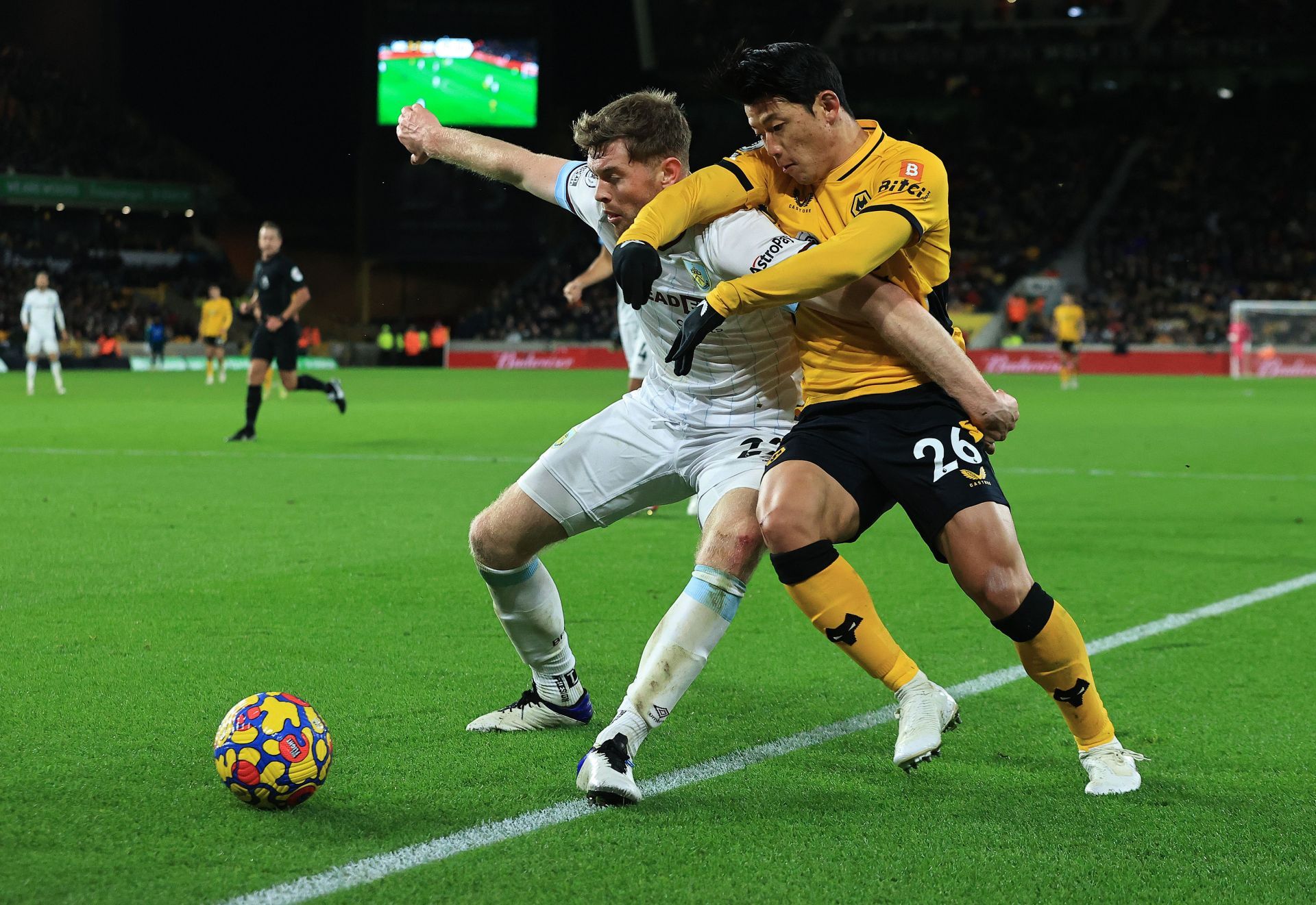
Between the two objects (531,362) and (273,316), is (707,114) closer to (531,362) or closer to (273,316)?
(531,362)

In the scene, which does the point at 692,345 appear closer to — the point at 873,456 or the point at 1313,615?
the point at 873,456

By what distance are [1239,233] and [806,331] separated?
40049 mm

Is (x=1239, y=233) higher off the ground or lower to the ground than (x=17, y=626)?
higher

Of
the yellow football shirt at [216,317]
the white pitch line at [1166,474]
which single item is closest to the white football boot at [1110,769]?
the white pitch line at [1166,474]

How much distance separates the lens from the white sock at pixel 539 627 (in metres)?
4.34

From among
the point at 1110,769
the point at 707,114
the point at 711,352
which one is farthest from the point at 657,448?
the point at 707,114

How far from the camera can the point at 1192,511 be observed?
1002cm

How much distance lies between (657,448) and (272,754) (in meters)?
1.41

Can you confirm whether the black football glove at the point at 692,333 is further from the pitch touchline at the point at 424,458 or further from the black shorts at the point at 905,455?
the pitch touchline at the point at 424,458

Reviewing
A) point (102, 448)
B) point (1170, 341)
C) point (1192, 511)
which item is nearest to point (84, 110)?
point (1170, 341)

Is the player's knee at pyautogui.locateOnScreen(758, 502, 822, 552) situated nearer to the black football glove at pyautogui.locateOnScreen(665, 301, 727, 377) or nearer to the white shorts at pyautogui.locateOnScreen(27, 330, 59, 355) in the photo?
the black football glove at pyautogui.locateOnScreen(665, 301, 727, 377)

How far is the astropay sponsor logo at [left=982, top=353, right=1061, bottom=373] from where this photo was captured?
119ft

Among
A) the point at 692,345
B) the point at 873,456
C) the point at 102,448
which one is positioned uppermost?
the point at 692,345

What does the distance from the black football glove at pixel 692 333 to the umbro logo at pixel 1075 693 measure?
1.32 metres
